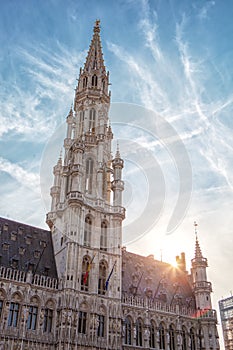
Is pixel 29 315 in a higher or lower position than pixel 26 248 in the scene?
lower

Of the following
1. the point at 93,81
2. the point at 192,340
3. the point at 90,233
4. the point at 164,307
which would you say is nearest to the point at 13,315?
the point at 90,233

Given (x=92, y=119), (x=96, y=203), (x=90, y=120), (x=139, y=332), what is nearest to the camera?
(x=139, y=332)

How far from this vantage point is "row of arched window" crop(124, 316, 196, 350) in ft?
164

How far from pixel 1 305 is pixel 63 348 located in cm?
805

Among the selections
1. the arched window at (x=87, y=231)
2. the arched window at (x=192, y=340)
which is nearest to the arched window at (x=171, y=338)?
the arched window at (x=192, y=340)

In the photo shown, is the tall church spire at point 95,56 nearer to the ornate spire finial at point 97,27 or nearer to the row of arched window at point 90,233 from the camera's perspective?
the ornate spire finial at point 97,27

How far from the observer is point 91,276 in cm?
4809

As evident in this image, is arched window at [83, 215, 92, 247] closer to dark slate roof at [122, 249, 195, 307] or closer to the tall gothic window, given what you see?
the tall gothic window

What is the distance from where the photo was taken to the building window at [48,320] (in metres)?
43.3

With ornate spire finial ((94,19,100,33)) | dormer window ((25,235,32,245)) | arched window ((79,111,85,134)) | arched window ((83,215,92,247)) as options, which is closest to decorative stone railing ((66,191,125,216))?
arched window ((83,215,92,247))

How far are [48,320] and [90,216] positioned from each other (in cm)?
1434

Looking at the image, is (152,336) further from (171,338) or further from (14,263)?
(14,263)

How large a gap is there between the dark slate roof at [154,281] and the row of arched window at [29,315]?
13016 mm

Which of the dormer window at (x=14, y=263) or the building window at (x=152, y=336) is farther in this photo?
the building window at (x=152, y=336)
